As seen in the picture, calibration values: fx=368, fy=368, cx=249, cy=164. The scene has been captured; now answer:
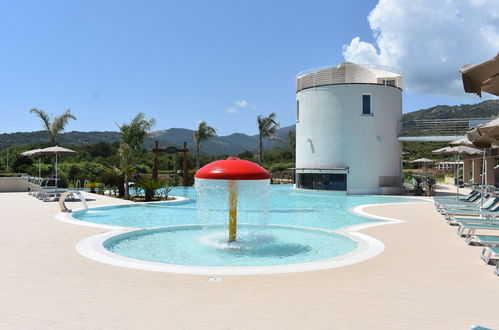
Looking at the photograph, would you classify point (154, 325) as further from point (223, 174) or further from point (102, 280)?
point (223, 174)

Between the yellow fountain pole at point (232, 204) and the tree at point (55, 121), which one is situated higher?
the tree at point (55, 121)

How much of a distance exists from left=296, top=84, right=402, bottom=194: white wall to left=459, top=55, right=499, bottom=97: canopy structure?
18342mm

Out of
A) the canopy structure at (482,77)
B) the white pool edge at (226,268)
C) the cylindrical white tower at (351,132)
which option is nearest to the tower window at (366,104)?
the cylindrical white tower at (351,132)

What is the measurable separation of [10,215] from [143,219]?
4.29m

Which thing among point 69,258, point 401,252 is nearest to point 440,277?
point 401,252

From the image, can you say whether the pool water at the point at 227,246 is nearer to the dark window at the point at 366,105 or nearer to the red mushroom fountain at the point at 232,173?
the red mushroom fountain at the point at 232,173

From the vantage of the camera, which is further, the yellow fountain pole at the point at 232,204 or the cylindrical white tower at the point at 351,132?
the cylindrical white tower at the point at 351,132

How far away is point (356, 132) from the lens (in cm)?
2489

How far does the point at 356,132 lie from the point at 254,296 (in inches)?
862

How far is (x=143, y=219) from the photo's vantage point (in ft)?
42.7

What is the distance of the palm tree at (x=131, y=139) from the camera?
63.3 ft

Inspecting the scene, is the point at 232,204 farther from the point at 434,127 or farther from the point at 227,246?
the point at 434,127

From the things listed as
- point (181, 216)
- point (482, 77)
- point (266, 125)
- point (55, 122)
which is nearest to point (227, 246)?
point (482, 77)

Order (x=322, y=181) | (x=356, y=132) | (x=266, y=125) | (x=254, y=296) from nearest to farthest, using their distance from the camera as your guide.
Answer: (x=254, y=296), (x=356, y=132), (x=322, y=181), (x=266, y=125)
